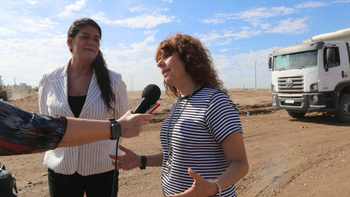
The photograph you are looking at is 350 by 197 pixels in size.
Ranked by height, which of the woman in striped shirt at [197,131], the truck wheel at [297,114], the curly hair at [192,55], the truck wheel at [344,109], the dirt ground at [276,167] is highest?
the curly hair at [192,55]

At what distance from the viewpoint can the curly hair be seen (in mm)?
2010

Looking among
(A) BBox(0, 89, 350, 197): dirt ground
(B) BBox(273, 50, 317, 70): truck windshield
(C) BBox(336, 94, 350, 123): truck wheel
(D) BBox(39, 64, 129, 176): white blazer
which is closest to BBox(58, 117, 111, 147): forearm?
(D) BBox(39, 64, 129, 176): white blazer

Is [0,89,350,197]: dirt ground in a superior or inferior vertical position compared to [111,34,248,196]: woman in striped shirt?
inferior

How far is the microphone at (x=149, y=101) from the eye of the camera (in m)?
1.82

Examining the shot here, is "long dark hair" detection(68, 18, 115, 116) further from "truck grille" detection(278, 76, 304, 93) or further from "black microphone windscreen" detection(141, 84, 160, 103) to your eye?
"truck grille" detection(278, 76, 304, 93)

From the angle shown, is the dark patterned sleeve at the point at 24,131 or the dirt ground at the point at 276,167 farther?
the dirt ground at the point at 276,167

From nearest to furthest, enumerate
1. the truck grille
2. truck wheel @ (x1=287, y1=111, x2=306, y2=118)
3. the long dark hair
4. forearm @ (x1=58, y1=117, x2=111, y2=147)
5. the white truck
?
1. forearm @ (x1=58, y1=117, x2=111, y2=147)
2. the long dark hair
3. the white truck
4. the truck grille
5. truck wheel @ (x1=287, y1=111, x2=306, y2=118)

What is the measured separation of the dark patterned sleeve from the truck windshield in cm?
1079

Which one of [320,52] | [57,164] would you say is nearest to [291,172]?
[57,164]

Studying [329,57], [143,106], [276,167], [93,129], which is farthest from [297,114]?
[93,129]

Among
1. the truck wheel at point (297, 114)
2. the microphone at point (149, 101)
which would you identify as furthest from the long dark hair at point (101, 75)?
the truck wheel at point (297, 114)

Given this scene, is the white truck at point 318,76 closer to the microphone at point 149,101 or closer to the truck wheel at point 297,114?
the truck wheel at point 297,114

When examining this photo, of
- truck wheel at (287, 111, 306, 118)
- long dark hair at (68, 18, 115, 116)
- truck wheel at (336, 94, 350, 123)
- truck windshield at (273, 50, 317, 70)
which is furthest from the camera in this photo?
truck wheel at (287, 111, 306, 118)

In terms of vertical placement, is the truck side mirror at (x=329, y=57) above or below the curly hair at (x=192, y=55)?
above
